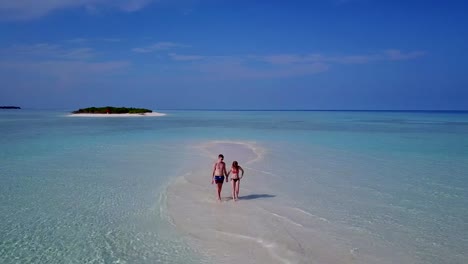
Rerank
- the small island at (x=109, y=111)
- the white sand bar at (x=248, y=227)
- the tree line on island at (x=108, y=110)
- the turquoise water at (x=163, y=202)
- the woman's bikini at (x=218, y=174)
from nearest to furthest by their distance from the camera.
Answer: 1. the white sand bar at (x=248, y=227)
2. the turquoise water at (x=163, y=202)
3. the woman's bikini at (x=218, y=174)
4. the small island at (x=109, y=111)
5. the tree line on island at (x=108, y=110)

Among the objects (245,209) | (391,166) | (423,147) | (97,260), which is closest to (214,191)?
(245,209)

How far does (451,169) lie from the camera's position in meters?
17.6

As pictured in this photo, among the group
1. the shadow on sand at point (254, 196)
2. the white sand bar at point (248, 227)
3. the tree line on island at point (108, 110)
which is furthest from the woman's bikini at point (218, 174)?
the tree line on island at point (108, 110)

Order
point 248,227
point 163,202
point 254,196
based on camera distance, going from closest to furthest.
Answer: point 248,227, point 163,202, point 254,196

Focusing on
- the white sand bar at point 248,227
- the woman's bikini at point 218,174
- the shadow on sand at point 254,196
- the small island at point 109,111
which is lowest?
the white sand bar at point 248,227

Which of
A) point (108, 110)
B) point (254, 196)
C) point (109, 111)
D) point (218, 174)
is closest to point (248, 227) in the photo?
point (218, 174)

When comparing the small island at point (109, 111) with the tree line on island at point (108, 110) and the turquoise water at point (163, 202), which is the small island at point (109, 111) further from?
the turquoise water at point (163, 202)

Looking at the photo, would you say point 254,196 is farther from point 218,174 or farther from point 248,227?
point 248,227

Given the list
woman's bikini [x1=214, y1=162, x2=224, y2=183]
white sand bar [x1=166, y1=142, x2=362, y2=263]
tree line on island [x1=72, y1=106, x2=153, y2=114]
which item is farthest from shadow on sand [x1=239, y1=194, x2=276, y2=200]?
tree line on island [x1=72, y1=106, x2=153, y2=114]

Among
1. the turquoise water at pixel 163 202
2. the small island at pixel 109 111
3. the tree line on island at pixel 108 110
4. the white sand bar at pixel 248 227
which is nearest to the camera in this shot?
the white sand bar at pixel 248 227

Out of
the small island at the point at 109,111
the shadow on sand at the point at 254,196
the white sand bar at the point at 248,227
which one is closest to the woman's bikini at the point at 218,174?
the white sand bar at the point at 248,227

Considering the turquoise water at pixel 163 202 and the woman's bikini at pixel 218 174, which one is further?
the woman's bikini at pixel 218 174

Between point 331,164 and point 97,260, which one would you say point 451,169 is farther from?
point 97,260

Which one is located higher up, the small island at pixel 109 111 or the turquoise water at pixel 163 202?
the small island at pixel 109 111
